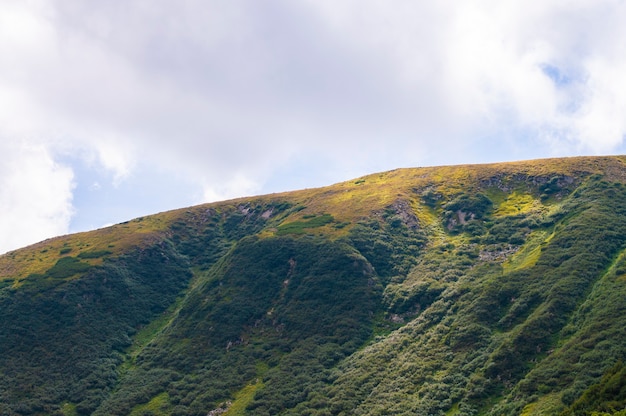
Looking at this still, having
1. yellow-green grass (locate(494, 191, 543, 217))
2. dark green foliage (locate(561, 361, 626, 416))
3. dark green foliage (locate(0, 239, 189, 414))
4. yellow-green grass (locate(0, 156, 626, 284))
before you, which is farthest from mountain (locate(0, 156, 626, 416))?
yellow-green grass (locate(0, 156, 626, 284))

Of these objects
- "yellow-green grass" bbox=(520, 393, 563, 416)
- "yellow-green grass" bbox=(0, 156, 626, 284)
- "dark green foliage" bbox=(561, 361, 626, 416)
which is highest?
"yellow-green grass" bbox=(0, 156, 626, 284)

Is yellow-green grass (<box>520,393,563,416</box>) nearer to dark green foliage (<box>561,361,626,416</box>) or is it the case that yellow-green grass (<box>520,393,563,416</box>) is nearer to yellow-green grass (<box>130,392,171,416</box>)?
dark green foliage (<box>561,361,626,416</box>)

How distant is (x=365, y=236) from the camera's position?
12350cm

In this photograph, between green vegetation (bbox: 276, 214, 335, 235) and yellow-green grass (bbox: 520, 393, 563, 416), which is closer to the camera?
yellow-green grass (bbox: 520, 393, 563, 416)

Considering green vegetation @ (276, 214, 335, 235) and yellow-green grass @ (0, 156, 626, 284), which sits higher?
yellow-green grass @ (0, 156, 626, 284)

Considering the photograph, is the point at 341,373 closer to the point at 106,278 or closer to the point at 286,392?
the point at 286,392

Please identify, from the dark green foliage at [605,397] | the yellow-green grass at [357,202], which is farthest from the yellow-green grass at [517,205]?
the dark green foliage at [605,397]

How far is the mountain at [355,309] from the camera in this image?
68625mm

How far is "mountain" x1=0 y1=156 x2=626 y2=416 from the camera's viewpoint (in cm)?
6862

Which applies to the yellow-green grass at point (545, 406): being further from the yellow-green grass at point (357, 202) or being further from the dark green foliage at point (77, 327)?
the yellow-green grass at point (357, 202)

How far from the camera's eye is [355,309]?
101 meters

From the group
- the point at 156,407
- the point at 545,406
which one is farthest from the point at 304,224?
the point at 545,406

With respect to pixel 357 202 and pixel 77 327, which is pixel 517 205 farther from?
pixel 77 327

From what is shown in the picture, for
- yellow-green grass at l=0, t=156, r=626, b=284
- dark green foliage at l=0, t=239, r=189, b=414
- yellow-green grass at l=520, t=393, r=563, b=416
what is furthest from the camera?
yellow-green grass at l=0, t=156, r=626, b=284
